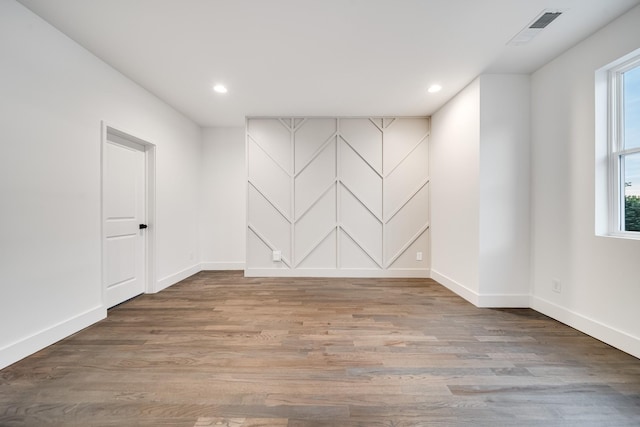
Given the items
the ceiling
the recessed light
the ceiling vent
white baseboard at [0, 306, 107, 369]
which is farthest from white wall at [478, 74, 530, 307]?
white baseboard at [0, 306, 107, 369]

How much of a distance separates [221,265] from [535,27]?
5092mm

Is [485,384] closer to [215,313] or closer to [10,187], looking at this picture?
Result: [215,313]

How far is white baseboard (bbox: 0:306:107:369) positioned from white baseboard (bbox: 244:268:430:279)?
6.86 feet

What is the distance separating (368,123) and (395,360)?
3.50 m

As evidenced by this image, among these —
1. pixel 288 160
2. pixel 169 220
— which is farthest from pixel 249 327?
pixel 288 160

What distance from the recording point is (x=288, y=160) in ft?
14.5

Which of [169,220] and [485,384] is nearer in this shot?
[485,384]

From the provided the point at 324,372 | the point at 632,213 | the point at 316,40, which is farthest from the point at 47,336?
the point at 632,213

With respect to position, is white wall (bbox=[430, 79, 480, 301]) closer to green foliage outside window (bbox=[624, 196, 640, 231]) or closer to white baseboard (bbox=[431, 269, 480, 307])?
white baseboard (bbox=[431, 269, 480, 307])

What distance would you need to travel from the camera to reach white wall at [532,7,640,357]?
2.11 m

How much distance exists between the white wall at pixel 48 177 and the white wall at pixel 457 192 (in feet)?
12.9

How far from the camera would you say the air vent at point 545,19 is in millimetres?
2076

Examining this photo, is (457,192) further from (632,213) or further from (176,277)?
(176,277)

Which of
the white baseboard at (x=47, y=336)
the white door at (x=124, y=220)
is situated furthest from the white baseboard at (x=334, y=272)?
the white baseboard at (x=47, y=336)
